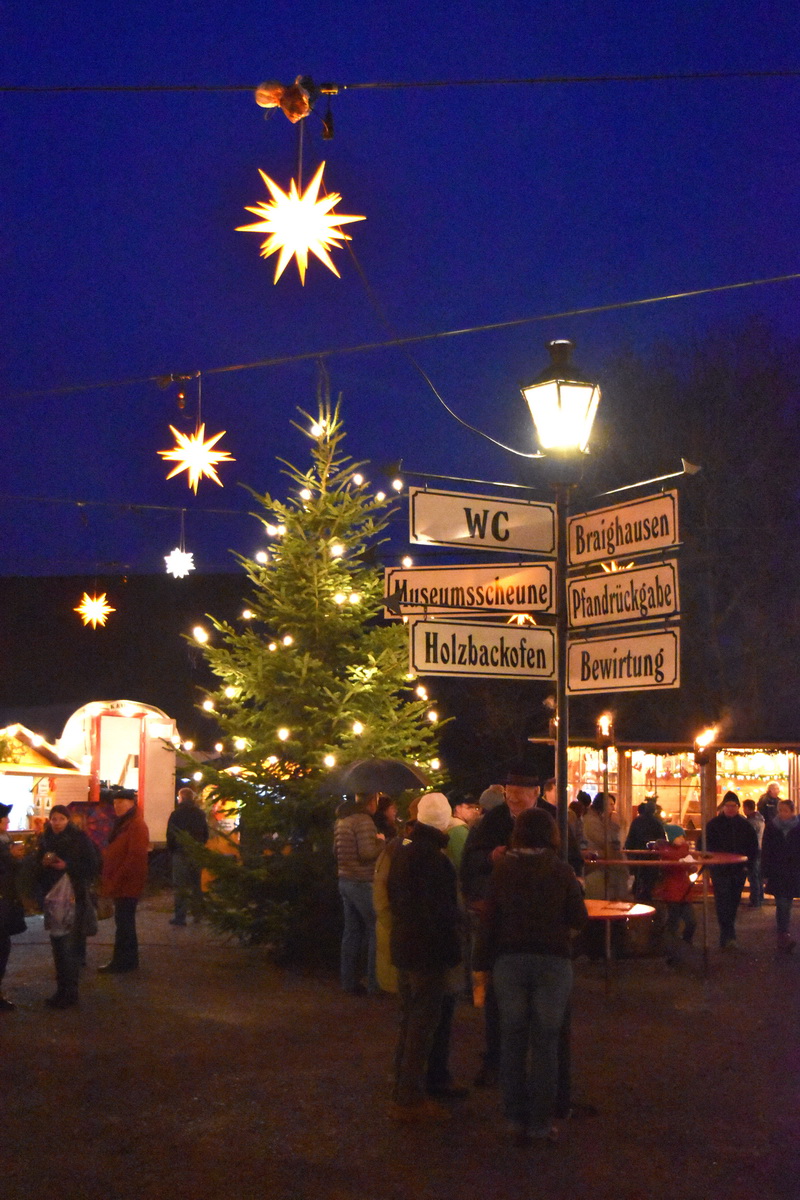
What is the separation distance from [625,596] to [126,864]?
6562 mm

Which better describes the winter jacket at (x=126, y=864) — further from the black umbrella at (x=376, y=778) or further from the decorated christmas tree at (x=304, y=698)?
the black umbrella at (x=376, y=778)

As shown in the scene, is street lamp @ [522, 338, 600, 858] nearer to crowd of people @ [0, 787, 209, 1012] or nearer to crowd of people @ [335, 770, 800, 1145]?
crowd of people @ [335, 770, 800, 1145]

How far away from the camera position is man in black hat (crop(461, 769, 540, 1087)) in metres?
7.30

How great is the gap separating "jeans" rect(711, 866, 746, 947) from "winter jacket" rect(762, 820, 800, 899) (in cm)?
44

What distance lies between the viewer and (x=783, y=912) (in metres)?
13.8

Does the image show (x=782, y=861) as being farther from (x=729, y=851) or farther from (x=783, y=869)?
(x=729, y=851)

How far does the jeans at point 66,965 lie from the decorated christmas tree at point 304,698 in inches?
92.2

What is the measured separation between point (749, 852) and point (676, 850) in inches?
106

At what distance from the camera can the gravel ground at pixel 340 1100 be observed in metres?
5.73

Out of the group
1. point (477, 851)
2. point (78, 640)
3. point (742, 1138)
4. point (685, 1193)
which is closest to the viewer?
point (685, 1193)

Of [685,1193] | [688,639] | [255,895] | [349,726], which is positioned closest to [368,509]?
[349,726]

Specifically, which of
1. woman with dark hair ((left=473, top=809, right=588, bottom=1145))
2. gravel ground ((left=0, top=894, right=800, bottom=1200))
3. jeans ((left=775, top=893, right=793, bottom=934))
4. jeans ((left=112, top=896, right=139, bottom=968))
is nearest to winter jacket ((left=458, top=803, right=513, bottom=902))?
gravel ground ((left=0, top=894, right=800, bottom=1200))

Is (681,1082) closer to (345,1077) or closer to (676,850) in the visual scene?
(345,1077)

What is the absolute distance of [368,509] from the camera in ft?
44.3
